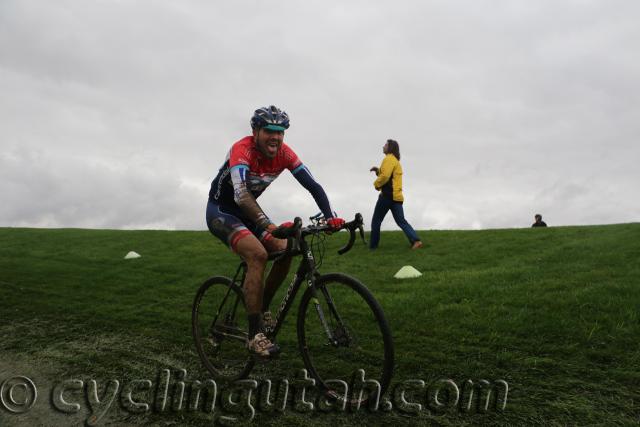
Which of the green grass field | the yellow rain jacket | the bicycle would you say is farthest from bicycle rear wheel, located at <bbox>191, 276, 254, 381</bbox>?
the yellow rain jacket

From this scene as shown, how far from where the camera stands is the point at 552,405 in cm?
366

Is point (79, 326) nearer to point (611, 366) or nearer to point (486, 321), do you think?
point (486, 321)

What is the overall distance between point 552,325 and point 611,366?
1.13 m

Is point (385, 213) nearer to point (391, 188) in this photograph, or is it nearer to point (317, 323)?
point (391, 188)

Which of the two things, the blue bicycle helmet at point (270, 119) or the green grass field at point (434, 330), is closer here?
the green grass field at point (434, 330)

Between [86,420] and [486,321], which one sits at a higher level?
[486,321]

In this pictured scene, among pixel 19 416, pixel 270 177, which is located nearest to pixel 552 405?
pixel 270 177

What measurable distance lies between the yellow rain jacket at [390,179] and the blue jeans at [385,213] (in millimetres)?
188

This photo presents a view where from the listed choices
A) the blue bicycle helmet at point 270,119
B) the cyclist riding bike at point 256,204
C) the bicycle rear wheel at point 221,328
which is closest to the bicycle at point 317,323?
the bicycle rear wheel at point 221,328

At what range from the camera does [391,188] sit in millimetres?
12766

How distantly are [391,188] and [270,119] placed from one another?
27.9 ft

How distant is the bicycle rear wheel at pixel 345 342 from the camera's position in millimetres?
3672

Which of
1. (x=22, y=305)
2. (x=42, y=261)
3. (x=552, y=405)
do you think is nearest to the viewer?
(x=552, y=405)

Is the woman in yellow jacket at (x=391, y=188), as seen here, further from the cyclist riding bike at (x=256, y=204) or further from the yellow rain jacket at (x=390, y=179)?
the cyclist riding bike at (x=256, y=204)
